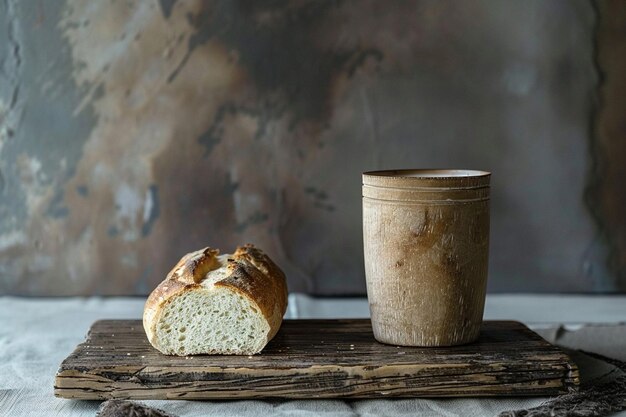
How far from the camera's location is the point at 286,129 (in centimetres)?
218

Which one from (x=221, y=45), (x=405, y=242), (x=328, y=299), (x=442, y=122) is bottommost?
(x=328, y=299)

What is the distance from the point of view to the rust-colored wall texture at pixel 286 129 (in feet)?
7.10

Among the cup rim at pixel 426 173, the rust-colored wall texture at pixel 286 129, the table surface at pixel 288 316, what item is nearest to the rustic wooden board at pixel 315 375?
the table surface at pixel 288 316

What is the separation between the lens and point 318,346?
4.63ft

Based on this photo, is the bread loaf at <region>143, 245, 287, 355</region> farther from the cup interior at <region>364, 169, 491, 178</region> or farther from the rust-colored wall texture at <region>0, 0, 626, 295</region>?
the rust-colored wall texture at <region>0, 0, 626, 295</region>

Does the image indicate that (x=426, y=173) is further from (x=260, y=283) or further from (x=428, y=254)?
(x=260, y=283)

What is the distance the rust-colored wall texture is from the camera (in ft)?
7.10

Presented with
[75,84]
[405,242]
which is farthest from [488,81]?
[75,84]

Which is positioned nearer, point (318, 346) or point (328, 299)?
point (318, 346)

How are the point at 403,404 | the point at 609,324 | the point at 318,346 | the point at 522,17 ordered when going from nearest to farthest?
the point at 403,404
the point at 318,346
the point at 609,324
the point at 522,17

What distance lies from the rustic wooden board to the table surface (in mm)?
19

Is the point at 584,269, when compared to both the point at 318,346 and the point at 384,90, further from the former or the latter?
the point at 318,346

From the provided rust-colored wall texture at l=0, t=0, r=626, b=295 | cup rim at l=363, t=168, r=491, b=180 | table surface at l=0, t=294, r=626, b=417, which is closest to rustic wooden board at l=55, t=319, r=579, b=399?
table surface at l=0, t=294, r=626, b=417

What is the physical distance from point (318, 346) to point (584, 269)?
1.12 m
